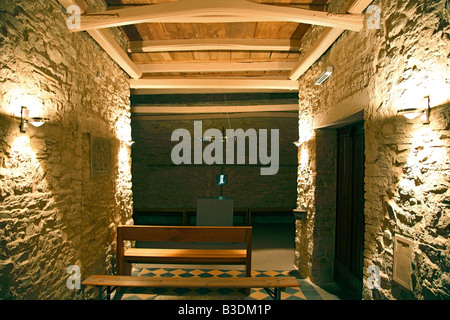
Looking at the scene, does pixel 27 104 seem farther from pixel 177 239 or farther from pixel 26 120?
pixel 177 239

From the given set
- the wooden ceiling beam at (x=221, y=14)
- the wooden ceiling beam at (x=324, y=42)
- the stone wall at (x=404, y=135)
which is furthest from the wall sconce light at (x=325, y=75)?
the wooden ceiling beam at (x=221, y=14)

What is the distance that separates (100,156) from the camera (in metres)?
3.64

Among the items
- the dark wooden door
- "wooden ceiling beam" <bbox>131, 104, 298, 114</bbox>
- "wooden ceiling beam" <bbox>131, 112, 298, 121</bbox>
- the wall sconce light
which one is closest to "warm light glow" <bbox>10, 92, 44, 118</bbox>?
the wall sconce light

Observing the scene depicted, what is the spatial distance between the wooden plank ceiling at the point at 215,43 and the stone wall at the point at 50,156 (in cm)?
75

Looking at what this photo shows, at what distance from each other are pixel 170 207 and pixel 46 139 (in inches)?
271

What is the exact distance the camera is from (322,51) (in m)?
3.54

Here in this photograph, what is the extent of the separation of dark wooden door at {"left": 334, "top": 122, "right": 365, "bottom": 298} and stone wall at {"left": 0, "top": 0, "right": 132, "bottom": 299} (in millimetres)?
3307

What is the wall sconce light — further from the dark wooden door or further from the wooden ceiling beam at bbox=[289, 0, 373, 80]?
the dark wooden door

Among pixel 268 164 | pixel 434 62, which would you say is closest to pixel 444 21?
pixel 434 62

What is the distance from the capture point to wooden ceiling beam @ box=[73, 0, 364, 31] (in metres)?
2.68

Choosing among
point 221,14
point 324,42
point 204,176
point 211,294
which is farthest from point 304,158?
point 204,176

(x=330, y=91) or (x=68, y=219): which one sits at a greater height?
(x=330, y=91)

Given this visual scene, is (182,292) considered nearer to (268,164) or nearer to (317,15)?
(317,15)

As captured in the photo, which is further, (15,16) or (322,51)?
(322,51)
